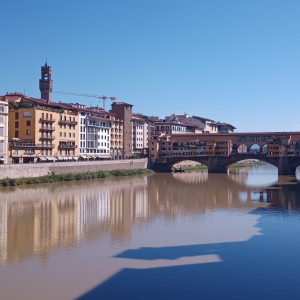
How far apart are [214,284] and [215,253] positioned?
3.01 m

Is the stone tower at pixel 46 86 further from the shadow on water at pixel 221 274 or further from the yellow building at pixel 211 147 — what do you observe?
the shadow on water at pixel 221 274

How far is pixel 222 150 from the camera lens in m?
55.8

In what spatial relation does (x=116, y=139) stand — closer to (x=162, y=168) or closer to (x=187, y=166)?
(x=162, y=168)

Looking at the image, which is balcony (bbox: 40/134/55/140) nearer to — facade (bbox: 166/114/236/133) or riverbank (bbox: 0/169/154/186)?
riverbank (bbox: 0/169/154/186)

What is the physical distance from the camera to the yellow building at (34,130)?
40.8m

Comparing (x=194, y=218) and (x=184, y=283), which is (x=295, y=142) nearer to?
(x=194, y=218)

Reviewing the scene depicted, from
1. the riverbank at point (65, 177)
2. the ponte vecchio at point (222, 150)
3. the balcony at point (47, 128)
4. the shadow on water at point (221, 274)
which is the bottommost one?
the shadow on water at point (221, 274)

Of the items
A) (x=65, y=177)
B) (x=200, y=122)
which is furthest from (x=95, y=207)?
(x=200, y=122)

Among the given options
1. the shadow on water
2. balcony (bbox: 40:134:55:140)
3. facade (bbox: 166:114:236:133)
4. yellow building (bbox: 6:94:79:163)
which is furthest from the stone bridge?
the shadow on water

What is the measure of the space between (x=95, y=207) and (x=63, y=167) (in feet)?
52.1

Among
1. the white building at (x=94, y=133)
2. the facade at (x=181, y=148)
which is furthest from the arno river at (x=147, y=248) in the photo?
the facade at (x=181, y=148)

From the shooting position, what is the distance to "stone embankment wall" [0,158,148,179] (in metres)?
35.1

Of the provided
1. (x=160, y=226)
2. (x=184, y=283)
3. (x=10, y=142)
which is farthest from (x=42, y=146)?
(x=184, y=283)

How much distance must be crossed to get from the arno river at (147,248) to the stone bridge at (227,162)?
76.9ft
